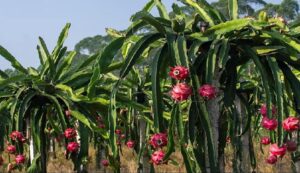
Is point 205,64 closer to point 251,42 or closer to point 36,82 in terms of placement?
point 251,42

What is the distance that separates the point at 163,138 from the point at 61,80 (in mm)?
2517

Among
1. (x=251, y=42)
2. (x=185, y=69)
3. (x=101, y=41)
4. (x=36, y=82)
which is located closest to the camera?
(x=185, y=69)

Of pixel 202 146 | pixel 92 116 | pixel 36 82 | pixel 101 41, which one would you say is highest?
pixel 101 41

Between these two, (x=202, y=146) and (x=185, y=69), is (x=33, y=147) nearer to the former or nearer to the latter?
(x=202, y=146)

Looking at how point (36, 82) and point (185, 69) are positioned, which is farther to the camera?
point (36, 82)

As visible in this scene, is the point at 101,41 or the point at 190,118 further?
the point at 101,41

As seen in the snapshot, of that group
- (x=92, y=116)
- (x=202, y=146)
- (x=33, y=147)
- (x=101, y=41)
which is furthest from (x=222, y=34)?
(x=101, y=41)

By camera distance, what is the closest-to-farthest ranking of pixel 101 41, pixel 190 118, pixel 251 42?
pixel 190 118, pixel 251 42, pixel 101 41

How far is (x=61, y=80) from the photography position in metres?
6.07

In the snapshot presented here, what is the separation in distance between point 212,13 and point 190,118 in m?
1.08

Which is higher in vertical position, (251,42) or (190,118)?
(251,42)

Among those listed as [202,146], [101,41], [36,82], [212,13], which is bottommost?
[202,146]

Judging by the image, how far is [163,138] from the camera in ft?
12.7

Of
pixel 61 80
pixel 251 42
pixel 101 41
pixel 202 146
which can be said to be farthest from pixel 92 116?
pixel 101 41
